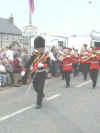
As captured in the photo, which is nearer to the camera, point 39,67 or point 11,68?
point 39,67

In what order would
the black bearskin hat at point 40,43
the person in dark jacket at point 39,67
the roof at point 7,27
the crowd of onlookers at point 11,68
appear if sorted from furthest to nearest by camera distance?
the roof at point 7,27, the crowd of onlookers at point 11,68, the black bearskin hat at point 40,43, the person in dark jacket at point 39,67

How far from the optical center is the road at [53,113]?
6113 millimetres

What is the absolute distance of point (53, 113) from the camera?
748 centimetres

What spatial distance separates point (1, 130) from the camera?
6.04 meters

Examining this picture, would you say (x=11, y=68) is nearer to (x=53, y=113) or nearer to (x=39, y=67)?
(x=39, y=67)

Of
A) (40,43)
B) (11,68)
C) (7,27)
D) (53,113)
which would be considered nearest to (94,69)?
(11,68)

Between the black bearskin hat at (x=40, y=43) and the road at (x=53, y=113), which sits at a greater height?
the black bearskin hat at (x=40, y=43)

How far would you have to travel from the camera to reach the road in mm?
6113

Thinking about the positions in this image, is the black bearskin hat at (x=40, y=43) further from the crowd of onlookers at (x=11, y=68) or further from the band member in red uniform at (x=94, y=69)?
the crowd of onlookers at (x=11, y=68)

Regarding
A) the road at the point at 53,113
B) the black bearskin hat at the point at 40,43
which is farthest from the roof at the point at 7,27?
the black bearskin hat at the point at 40,43

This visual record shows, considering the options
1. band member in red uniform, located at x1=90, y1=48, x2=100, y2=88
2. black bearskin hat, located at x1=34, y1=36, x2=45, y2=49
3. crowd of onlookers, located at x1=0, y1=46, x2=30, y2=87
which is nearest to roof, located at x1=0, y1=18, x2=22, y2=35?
crowd of onlookers, located at x1=0, y1=46, x2=30, y2=87

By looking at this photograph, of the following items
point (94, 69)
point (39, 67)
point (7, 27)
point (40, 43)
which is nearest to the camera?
point (39, 67)

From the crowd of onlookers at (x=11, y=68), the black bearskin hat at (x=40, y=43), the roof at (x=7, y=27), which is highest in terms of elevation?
the roof at (x=7, y=27)

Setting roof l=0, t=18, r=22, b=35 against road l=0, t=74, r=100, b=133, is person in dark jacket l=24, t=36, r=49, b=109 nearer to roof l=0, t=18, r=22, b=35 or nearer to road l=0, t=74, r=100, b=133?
road l=0, t=74, r=100, b=133
